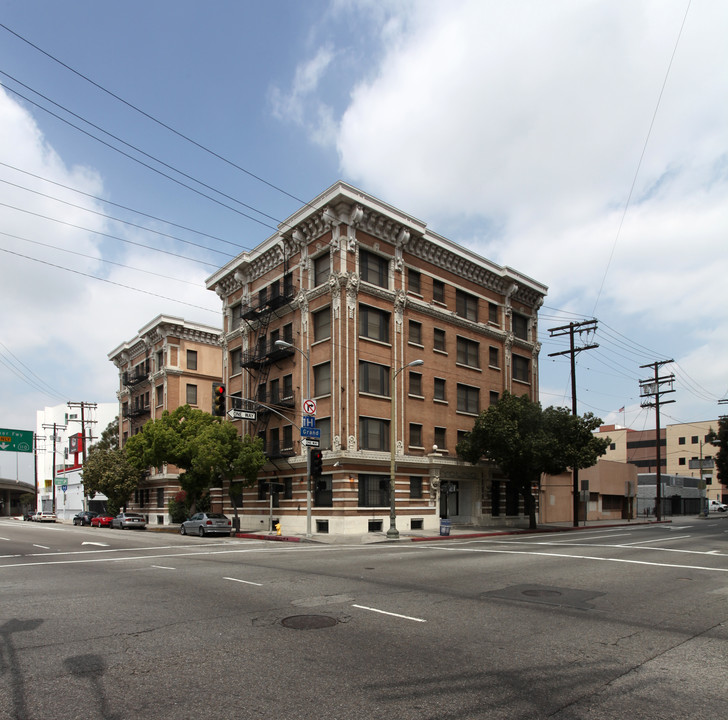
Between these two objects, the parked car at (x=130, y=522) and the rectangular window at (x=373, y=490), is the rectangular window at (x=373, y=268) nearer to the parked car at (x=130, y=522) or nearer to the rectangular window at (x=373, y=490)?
the rectangular window at (x=373, y=490)

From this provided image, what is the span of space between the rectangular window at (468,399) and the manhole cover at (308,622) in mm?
31544

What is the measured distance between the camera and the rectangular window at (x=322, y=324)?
35009 mm

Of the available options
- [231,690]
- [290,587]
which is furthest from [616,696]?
[290,587]

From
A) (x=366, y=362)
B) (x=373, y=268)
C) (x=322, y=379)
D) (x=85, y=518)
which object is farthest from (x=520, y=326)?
(x=85, y=518)

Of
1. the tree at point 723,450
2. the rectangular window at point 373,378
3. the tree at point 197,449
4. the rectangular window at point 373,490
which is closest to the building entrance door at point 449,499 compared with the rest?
the rectangular window at point 373,490

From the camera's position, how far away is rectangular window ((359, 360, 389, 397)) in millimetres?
34031

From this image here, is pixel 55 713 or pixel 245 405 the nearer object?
pixel 55 713

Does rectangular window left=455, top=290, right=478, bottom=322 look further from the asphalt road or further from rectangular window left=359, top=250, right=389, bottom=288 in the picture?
the asphalt road

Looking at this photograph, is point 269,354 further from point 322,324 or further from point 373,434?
point 373,434

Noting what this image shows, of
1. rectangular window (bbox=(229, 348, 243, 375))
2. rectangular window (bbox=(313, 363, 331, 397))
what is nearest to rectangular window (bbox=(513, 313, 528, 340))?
rectangular window (bbox=(313, 363, 331, 397))

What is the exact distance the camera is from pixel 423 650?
7.12m

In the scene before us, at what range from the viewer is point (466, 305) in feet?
138

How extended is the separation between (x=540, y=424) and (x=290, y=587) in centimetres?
2696

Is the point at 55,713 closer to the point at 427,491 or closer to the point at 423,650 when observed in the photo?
the point at 423,650
